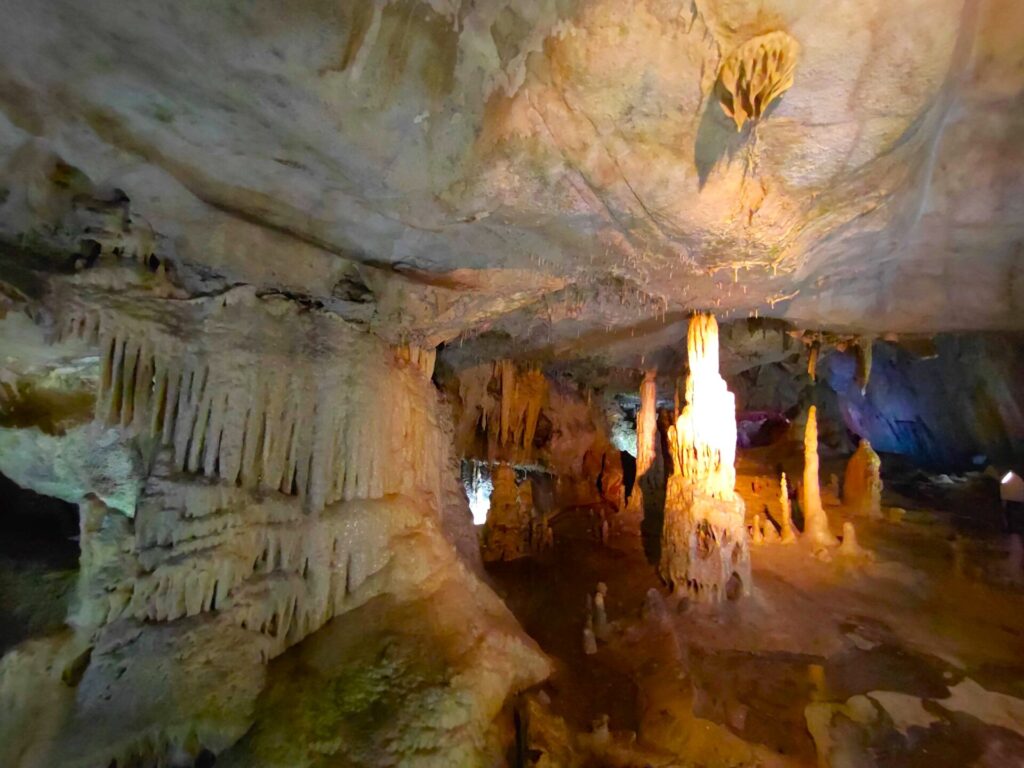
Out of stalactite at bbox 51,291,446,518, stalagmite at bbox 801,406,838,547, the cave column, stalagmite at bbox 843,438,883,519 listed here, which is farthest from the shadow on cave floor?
stalagmite at bbox 843,438,883,519

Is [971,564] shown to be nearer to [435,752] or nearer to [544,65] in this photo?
[435,752]

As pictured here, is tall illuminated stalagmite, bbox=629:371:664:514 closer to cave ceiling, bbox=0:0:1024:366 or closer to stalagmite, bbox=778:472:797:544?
stalagmite, bbox=778:472:797:544

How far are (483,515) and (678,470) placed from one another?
17.8ft

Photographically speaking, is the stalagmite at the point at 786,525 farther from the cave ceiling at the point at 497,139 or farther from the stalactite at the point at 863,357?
the cave ceiling at the point at 497,139

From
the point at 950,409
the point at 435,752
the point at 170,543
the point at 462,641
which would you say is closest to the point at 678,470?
the point at 462,641

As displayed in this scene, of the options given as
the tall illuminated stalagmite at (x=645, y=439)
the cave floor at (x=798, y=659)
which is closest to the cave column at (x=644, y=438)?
the tall illuminated stalagmite at (x=645, y=439)

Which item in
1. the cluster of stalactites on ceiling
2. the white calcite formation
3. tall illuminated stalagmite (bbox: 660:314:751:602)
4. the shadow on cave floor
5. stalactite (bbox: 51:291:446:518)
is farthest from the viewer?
tall illuminated stalagmite (bbox: 660:314:751:602)

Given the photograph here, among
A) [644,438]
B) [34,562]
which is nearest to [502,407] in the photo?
[644,438]

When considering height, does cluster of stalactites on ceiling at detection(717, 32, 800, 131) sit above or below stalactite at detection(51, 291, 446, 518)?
above

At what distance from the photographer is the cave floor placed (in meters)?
4.87

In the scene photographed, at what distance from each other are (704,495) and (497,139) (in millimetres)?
6207

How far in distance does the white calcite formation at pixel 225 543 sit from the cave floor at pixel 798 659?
116cm

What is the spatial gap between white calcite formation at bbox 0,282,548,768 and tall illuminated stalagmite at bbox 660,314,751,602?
3.26 m

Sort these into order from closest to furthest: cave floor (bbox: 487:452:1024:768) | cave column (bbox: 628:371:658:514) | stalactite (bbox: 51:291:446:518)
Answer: stalactite (bbox: 51:291:446:518) < cave floor (bbox: 487:452:1024:768) < cave column (bbox: 628:371:658:514)
